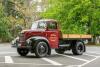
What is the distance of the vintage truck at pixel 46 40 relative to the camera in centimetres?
2472

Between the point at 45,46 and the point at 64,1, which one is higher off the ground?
the point at 64,1

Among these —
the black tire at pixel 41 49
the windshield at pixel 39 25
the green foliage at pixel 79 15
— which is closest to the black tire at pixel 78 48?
the windshield at pixel 39 25

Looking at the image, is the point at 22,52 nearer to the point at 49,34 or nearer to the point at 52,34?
the point at 49,34

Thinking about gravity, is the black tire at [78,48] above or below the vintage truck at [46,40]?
below

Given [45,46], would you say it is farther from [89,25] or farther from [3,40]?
[3,40]

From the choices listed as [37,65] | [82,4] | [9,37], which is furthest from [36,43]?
[9,37]

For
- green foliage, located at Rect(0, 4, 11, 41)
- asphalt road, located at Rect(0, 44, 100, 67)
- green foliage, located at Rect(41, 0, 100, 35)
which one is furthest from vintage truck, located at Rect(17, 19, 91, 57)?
green foliage, located at Rect(0, 4, 11, 41)

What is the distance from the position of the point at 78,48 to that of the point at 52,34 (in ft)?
9.16

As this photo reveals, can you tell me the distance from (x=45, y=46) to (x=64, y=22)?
3154 cm

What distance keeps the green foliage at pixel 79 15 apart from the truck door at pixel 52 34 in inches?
1063

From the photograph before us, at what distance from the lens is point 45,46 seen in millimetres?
25062

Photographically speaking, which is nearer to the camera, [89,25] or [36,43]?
[36,43]

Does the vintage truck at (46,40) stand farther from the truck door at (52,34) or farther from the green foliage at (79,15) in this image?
the green foliage at (79,15)

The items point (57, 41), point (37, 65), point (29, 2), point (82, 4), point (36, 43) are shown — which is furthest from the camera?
point (29, 2)
